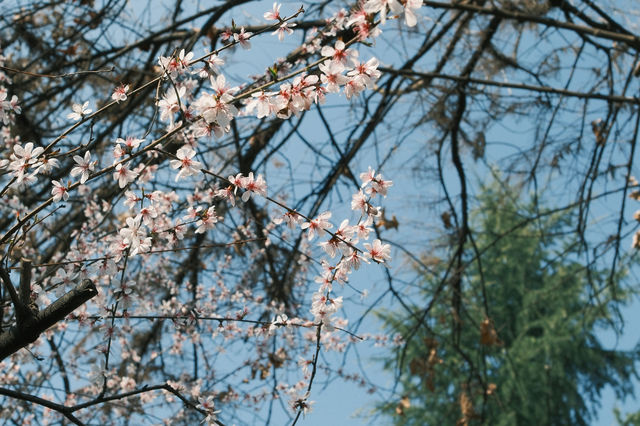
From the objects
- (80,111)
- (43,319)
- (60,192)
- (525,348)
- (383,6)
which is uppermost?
(525,348)

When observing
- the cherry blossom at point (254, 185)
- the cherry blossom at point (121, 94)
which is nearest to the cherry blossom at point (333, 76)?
the cherry blossom at point (254, 185)

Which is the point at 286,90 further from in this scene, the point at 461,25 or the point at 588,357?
the point at 588,357

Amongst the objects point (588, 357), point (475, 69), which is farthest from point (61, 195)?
point (588, 357)

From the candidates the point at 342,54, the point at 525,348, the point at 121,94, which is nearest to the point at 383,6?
the point at 342,54

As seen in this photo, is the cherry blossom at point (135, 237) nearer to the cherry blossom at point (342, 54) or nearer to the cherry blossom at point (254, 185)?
the cherry blossom at point (254, 185)

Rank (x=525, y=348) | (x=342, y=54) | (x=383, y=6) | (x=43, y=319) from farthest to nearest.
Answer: (x=525, y=348), (x=43, y=319), (x=342, y=54), (x=383, y=6)

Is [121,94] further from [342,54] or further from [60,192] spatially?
[342,54]

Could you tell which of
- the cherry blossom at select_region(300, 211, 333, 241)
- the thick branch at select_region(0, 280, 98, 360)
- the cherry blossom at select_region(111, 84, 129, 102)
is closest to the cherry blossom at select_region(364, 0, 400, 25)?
the cherry blossom at select_region(300, 211, 333, 241)

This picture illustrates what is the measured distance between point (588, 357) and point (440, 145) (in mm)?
9346

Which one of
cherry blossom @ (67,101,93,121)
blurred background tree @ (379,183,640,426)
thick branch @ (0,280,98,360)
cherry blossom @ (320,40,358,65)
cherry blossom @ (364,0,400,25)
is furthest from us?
blurred background tree @ (379,183,640,426)

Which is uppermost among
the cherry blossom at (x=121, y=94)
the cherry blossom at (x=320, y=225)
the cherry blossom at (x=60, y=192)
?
the cherry blossom at (x=121, y=94)

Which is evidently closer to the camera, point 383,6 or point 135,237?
point 383,6

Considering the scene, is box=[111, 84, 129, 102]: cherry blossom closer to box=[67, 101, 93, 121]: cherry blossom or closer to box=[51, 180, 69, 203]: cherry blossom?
box=[67, 101, 93, 121]: cherry blossom

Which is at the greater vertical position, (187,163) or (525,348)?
(525,348)
